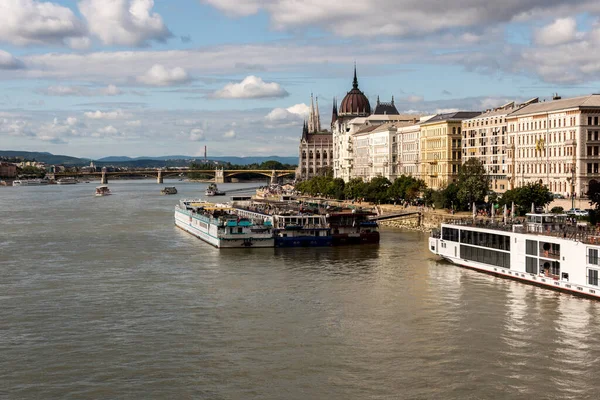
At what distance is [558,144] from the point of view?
7525cm

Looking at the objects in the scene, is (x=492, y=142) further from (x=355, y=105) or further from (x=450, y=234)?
(x=355, y=105)

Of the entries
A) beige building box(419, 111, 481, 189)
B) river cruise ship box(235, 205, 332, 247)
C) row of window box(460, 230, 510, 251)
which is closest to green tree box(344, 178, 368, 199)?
beige building box(419, 111, 481, 189)

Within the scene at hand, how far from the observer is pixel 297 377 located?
24797mm

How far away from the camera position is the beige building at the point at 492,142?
8756 centimetres

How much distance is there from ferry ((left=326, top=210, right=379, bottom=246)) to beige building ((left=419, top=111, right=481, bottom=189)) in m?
36.3

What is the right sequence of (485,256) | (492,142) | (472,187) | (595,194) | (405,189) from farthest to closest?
(405,189) → (492,142) → (472,187) → (595,194) → (485,256)

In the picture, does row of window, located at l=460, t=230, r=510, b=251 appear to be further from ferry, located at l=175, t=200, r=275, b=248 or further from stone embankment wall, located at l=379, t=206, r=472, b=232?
stone embankment wall, located at l=379, t=206, r=472, b=232

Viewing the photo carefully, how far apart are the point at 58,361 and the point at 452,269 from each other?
2353 centimetres

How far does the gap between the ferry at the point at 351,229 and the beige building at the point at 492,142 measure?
99.8 ft

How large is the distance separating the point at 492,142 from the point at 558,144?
1487 cm

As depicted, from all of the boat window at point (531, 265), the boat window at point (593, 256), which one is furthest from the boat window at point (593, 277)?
the boat window at point (531, 265)

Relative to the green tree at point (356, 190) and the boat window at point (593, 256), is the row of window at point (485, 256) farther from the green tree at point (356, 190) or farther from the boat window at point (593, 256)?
the green tree at point (356, 190)

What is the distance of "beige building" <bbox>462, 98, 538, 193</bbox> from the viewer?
8756 cm

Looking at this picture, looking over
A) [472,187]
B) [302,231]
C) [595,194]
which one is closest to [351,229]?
[302,231]
